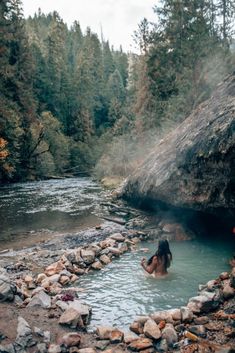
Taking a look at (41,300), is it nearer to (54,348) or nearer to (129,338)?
(54,348)

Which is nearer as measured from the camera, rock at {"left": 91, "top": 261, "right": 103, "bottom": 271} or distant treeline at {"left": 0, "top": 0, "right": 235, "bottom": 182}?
rock at {"left": 91, "top": 261, "right": 103, "bottom": 271}

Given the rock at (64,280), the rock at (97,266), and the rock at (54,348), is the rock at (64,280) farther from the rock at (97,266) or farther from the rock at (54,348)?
the rock at (54,348)

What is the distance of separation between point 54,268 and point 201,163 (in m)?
7.05

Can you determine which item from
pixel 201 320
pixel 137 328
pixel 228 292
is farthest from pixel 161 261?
pixel 137 328

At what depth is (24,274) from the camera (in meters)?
12.2

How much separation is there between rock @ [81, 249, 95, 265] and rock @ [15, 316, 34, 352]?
190 inches

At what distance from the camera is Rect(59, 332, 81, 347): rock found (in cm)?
786

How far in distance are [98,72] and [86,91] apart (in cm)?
1244

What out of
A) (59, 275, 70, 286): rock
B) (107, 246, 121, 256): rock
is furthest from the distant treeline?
(59, 275, 70, 286): rock

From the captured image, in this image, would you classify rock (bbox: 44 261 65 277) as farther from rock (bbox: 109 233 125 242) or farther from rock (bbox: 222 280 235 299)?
rock (bbox: 222 280 235 299)

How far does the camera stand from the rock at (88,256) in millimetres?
13082

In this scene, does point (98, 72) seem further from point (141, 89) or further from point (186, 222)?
point (186, 222)

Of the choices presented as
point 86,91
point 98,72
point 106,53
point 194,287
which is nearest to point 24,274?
point 194,287

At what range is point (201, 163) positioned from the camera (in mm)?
15148
